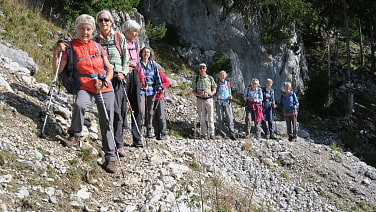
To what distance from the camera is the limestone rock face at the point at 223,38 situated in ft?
58.5

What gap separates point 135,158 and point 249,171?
367cm

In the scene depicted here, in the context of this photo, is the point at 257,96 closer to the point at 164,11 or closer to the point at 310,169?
the point at 310,169

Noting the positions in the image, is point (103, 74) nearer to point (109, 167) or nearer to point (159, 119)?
point (109, 167)

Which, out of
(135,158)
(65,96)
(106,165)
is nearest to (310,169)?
(135,158)

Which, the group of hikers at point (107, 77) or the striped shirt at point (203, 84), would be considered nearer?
the group of hikers at point (107, 77)

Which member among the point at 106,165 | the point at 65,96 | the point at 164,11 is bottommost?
the point at 106,165

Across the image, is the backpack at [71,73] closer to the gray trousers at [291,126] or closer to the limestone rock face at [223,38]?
the gray trousers at [291,126]

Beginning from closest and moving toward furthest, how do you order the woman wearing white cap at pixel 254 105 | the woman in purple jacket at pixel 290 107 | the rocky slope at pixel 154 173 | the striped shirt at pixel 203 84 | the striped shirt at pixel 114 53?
the rocky slope at pixel 154 173
the striped shirt at pixel 114 53
the striped shirt at pixel 203 84
the woman wearing white cap at pixel 254 105
the woman in purple jacket at pixel 290 107

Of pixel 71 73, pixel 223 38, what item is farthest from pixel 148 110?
pixel 223 38

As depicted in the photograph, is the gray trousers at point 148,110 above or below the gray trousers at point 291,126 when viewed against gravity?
above

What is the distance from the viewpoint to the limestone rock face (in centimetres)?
1783

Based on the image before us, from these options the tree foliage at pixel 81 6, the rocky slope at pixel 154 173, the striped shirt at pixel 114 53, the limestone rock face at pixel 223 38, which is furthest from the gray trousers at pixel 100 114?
the limestone rock face at pixel 223 38

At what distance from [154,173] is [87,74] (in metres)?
1.95

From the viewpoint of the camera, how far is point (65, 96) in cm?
784
